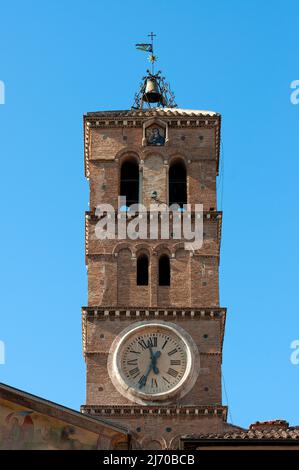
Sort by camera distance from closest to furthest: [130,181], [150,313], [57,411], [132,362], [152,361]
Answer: [57,411]
[152,361]
[132,362]
[150,313]
[130,181]

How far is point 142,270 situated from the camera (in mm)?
63031

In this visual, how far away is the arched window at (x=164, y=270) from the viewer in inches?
2469

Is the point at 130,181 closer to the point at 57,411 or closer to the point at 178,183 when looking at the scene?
the point at 178,183

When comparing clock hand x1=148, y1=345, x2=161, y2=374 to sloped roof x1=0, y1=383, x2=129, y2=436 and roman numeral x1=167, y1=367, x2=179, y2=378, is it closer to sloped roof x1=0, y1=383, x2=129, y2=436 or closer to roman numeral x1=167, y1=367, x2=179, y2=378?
roman numeral x1=167, y1=367, x2=179, y2=378

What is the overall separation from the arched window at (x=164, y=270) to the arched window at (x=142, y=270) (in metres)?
0.52

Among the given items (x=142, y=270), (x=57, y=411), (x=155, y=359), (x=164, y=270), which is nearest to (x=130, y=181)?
(x=142, y=270)

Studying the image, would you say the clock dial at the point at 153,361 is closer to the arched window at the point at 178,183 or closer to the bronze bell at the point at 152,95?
the arched window at the point at 178,183

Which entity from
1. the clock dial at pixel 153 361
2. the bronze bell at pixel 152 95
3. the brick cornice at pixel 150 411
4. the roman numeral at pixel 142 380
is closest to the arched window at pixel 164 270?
the clock dial at pixel 153 361

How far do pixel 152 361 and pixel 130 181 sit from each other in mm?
7796

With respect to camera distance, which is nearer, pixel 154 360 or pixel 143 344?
pixel 154 360

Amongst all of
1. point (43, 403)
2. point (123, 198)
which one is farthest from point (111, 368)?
point (43, 403)

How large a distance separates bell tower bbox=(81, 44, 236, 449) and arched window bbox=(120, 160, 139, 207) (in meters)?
0.04

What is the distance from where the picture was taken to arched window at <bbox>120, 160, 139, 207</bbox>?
64.4m

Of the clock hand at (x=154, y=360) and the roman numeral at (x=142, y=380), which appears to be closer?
Answer: the roman numeral at (x=142, y=380)
